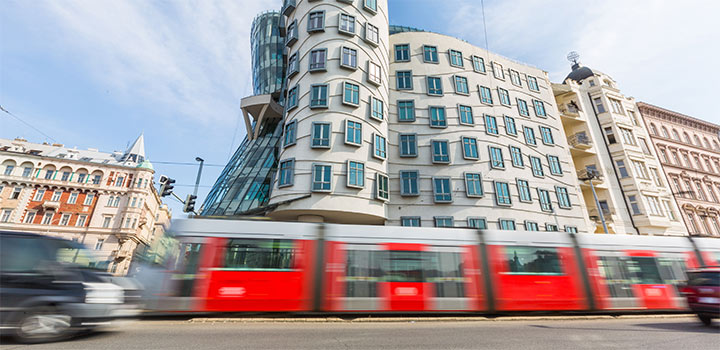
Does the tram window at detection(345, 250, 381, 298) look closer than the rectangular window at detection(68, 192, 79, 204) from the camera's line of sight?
Yes

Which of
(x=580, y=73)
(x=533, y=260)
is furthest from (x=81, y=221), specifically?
(x=580, y=73)

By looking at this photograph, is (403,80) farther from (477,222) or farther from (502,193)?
(477,222)

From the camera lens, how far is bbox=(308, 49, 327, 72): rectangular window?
67.5ft

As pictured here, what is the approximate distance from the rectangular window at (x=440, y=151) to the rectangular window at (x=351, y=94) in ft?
23.6

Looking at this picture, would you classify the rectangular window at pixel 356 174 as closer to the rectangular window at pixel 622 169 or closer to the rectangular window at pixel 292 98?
the rectangular window at pixel 292 98

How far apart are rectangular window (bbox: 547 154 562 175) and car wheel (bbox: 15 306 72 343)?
30.8 m

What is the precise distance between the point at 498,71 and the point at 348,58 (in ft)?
55.0

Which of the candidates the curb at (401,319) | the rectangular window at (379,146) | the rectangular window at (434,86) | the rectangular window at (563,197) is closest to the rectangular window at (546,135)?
the rectangular window at (563,197)

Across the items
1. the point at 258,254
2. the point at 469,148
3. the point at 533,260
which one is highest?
the point at 469,148

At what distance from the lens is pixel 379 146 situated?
20719mm

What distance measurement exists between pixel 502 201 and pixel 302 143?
15598 mm

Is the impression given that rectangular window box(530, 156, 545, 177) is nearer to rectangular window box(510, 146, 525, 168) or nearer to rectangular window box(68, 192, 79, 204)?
rectangular window box(510, 146, 525, 168)

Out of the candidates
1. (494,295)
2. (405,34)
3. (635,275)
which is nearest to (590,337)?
(494,295)

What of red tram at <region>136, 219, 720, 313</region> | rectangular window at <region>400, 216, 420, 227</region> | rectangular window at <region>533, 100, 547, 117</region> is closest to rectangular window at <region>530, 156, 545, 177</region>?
rectangular window at <region>533, 100, 547, 117</region>
